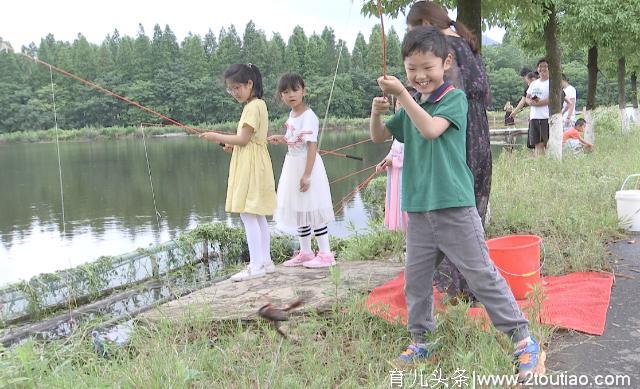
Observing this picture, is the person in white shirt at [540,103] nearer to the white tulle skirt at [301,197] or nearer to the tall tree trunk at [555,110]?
A: the tall tree trunk at [555,110]

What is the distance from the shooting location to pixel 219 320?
316 centimetres

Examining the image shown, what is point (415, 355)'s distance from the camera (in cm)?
252

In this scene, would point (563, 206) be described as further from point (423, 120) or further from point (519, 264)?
point (423, 120)

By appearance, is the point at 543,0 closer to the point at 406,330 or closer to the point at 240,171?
the point at 240,171

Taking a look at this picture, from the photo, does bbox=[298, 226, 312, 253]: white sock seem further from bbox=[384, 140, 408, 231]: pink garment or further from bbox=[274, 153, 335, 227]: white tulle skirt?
bbox=[384, 140, 408, 231]: pink garment

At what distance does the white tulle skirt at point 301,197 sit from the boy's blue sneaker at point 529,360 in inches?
89.3

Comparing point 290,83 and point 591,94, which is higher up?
point 591,94

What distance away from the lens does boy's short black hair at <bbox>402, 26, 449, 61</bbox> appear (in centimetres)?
229

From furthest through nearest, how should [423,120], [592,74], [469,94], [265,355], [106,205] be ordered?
[106,205] → [592,74] → [469,94] → [265,355] → [423,120]

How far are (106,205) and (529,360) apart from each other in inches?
562

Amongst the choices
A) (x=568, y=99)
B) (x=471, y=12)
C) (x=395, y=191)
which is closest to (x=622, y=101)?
(x=568, y=99)

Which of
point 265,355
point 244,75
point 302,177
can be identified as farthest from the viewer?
point 302,177

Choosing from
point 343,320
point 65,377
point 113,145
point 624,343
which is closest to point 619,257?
point 624,343

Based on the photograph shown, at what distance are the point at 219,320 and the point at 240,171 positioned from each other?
4.18 ft
